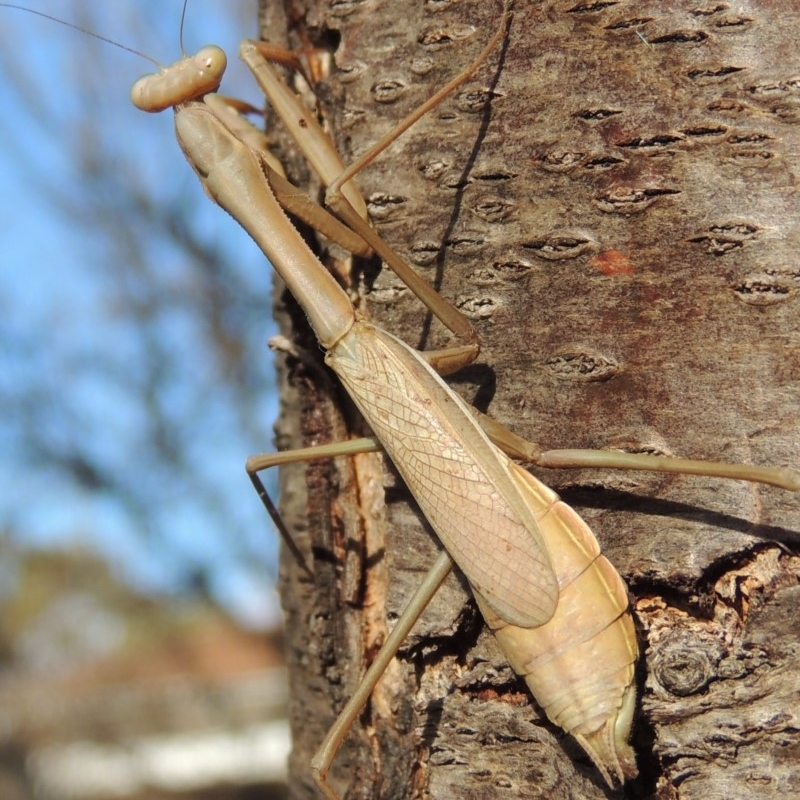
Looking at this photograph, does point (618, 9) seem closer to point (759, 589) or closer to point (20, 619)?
point (759, 589)

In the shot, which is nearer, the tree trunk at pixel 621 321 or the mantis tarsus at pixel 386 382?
the tree trunk at pixel 621 321

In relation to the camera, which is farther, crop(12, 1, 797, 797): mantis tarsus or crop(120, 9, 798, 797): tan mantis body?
crop(12, 1, 797, 797): mantis tarsus

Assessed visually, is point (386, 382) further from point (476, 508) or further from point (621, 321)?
point (621, 321)

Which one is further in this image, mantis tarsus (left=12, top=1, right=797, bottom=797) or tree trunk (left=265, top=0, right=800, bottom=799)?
mantis tarsus (left=12, top=1, right=797, bottom=797)

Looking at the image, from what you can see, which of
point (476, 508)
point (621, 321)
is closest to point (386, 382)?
point (476, 508)

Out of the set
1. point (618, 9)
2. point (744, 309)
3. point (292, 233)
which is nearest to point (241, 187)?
point (292, 233)

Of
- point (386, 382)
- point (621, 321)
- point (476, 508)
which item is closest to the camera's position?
point (621, 321)
